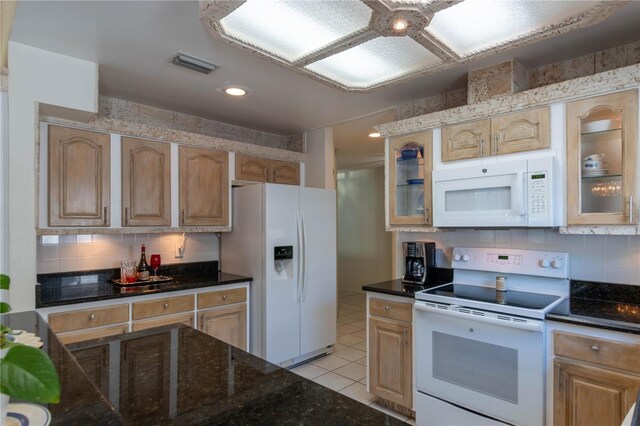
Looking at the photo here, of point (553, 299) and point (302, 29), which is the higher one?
point (302, 29)

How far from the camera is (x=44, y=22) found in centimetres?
196

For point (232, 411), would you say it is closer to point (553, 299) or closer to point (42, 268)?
point (553, 299)

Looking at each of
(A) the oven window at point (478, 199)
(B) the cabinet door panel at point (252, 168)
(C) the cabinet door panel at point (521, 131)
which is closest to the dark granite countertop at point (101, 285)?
(B) the cabinet door panel at point (252, 168)

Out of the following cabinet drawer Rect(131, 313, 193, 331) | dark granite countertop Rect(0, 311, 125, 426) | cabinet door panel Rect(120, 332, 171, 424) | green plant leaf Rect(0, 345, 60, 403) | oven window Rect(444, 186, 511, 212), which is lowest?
cabinet drawer Rect(131, 313, 193, 331)

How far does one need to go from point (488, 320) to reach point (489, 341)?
128mm

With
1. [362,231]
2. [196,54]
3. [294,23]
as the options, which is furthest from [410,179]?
[362,231]

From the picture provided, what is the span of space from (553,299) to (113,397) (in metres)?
2.25

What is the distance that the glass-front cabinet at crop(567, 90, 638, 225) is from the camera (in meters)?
1.88

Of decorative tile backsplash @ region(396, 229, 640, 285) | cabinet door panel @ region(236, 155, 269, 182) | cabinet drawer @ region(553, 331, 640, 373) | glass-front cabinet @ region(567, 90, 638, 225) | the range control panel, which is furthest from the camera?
cabinet door panel @ region(236, 155, 269, 182)

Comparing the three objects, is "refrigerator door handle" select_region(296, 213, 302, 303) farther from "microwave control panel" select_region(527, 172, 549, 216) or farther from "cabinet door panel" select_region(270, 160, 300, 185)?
"microwave control panel" select_region(527, 172, 549, 216)

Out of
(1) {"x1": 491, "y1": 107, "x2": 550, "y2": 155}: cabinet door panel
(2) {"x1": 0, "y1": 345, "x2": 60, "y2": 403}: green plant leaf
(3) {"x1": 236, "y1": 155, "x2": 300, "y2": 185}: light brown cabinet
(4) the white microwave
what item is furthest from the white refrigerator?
(2) {"x1": 0, "y1": 345, "x2": 60, "y2": 403}: green plant leaf

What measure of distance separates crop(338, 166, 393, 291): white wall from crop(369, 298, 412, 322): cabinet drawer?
373 cm

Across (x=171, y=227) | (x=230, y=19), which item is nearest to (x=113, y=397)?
(x=230, y=19)

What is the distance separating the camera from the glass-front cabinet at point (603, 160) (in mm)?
1879
